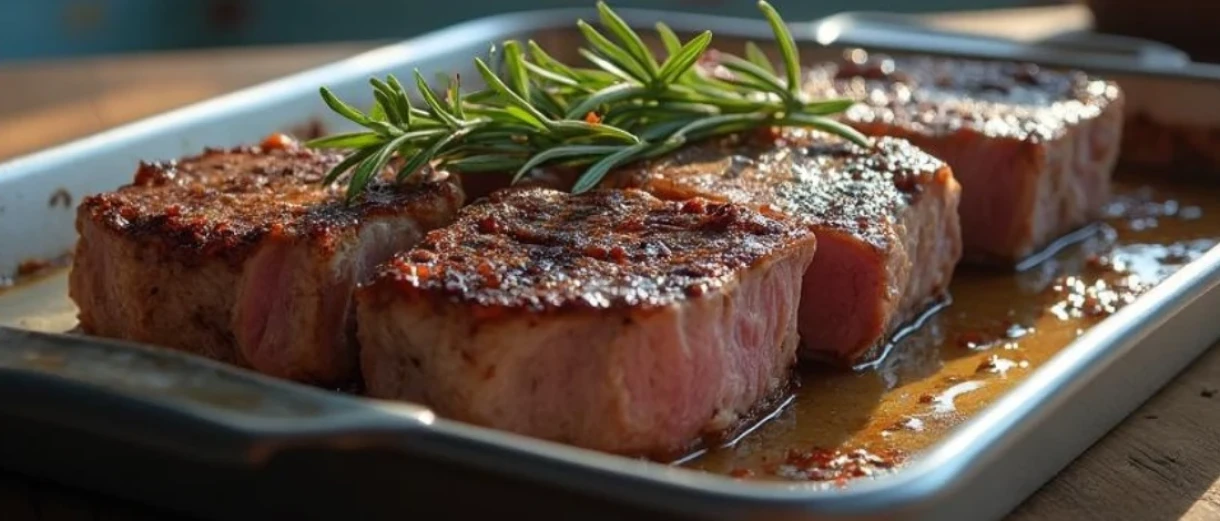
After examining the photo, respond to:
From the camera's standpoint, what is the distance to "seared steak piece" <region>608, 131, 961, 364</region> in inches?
107

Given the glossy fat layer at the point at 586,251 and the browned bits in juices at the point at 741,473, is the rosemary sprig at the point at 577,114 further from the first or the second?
the browned bits in juices at the point at 741,473

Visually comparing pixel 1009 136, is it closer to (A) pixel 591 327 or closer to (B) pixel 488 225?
(B) pixel 488 225

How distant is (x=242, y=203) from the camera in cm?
275

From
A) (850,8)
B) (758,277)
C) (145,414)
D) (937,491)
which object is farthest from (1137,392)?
(850,8)

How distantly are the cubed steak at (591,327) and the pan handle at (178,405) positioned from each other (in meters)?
0.28

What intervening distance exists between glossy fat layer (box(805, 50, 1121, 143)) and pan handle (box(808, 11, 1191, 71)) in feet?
0.37

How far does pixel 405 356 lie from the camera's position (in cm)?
229

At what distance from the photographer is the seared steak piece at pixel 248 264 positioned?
2.54 meters

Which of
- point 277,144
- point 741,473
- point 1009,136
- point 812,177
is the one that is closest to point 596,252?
point 741,473

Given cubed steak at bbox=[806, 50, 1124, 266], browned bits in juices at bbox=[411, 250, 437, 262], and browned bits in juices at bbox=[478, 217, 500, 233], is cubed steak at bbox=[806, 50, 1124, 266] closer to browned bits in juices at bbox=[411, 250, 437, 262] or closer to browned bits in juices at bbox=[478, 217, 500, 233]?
browned bits in juices at bbox=[478, 217, 500, 233]

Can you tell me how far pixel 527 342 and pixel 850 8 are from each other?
591cm

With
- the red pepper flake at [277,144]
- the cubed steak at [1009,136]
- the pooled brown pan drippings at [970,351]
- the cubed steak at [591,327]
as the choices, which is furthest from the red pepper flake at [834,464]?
the red pepper flake at [277,144]

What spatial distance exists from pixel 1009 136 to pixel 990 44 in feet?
3.77

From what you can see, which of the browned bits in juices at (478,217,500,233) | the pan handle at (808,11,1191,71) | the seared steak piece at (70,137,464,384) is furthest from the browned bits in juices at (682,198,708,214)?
the pan handle at (808,11,1191,71)
